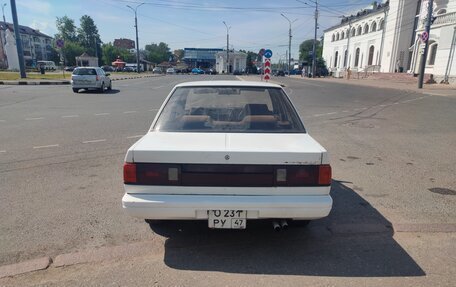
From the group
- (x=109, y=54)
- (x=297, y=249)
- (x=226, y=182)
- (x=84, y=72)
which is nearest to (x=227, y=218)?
(x=226, y=182)

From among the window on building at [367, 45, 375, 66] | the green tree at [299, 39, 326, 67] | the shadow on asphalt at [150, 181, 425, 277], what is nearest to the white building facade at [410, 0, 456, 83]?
the window on building at [367, 45, 375, 66]

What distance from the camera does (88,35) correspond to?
120438 mm

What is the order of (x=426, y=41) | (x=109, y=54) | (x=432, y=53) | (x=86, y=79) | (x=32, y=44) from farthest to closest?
(x=109, y=54), (x=32, y=44), (x=432, y=53), (x=426, y=41), (x=86, y=79)

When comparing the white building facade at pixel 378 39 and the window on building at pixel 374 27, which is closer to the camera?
the white building facade at pixel 378 39

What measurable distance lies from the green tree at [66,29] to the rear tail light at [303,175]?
5161 inches

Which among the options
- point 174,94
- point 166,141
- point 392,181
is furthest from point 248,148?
point 392,181

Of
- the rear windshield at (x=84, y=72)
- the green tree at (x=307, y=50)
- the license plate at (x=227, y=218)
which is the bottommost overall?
the license plate at (x=227, y=218)

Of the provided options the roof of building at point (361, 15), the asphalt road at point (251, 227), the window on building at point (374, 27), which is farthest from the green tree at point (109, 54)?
the asphalt road at point (251, 227)

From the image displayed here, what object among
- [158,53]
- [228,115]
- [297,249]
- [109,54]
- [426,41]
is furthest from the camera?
[158,53]

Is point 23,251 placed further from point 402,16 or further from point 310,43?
point 310,43

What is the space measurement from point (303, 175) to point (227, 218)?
78cm

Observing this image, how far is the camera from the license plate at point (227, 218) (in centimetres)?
300

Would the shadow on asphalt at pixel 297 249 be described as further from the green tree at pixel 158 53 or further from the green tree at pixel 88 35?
the green tree at pixel 158 53

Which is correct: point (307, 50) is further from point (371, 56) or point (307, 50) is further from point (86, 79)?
point (86, 79)
